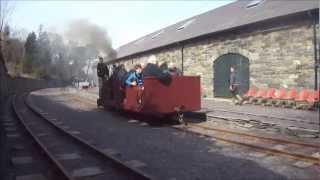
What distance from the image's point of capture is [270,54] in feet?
64.7

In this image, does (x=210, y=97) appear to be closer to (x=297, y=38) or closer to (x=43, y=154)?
(x=297, y=38)

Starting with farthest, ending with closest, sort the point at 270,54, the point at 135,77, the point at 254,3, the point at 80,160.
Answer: the point at 254,3
the point at 270,54
the point at 135,77
the point at 80,160

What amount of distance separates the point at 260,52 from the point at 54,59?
69.7 m

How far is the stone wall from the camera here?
1777cm

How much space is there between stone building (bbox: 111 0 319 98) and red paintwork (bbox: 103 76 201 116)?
23.1ft

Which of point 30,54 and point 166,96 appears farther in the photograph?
point 30,54

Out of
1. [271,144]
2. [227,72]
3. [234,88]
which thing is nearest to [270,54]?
[234,88]

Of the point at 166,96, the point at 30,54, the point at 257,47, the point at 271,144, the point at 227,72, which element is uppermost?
the point at 30,54

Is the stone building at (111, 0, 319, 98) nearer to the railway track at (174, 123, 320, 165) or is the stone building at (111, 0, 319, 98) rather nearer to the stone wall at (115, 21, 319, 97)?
the stone wall at (115, 21, 319, 97)

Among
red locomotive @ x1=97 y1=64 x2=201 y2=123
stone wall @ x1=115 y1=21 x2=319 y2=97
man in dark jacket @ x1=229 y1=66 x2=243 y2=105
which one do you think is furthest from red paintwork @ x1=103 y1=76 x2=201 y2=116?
man in dark jacket @ x1=229 y1=66 x2=243 y2=105

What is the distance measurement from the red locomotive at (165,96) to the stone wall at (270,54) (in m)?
3.49

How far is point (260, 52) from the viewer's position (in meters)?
20.3

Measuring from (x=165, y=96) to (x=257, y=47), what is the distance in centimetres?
960

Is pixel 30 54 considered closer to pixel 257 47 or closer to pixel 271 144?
pixel 257 47
